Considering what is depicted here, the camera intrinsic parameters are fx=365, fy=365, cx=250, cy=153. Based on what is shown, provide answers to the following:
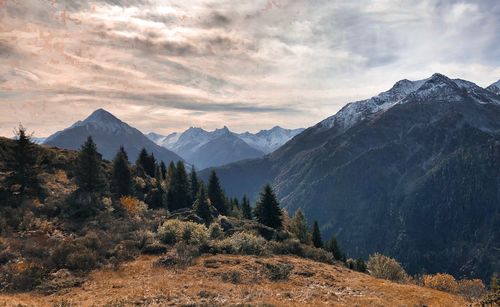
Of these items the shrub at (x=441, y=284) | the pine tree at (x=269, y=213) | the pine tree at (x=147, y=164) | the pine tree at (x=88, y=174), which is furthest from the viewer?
the pine tree at (x=147, y=164)

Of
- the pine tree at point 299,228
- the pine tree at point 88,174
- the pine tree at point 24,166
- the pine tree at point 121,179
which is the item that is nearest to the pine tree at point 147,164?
the pine tree at point 121,179

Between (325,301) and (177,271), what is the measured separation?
11.4m

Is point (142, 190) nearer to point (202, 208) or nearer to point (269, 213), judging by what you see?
point (202, 208)

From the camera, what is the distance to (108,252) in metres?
30.9

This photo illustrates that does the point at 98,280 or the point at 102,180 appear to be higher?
the point at 102,180

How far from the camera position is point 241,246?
117ft

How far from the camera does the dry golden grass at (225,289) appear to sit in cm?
2168

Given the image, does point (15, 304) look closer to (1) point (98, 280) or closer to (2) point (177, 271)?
(1) point (98, 280)

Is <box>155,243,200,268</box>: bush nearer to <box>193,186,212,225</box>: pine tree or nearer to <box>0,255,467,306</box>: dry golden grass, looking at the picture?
<box>0,255,467,306</box>: dry golden grass

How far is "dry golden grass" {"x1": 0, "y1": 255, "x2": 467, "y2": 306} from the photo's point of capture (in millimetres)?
21684

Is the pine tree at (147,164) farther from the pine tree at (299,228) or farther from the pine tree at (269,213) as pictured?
the pine tree at (299,228)

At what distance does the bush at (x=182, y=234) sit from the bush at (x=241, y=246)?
184cm

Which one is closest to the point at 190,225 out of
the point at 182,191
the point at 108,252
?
the point at 108,252

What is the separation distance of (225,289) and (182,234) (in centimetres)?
1350
